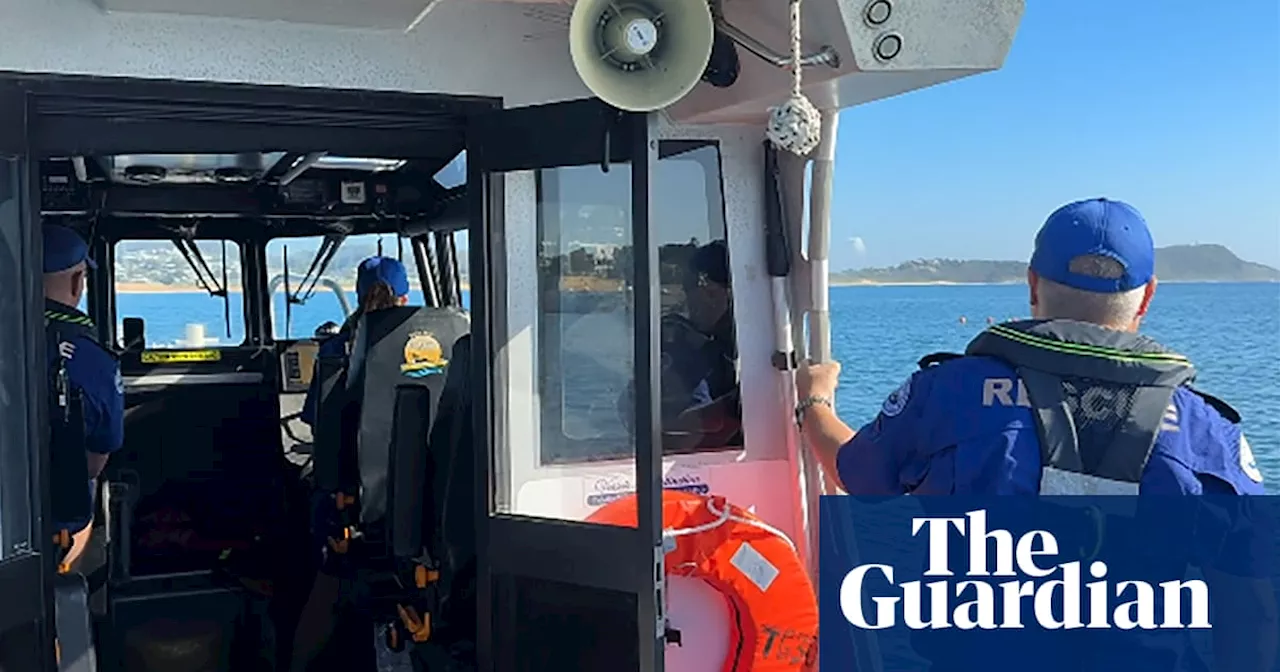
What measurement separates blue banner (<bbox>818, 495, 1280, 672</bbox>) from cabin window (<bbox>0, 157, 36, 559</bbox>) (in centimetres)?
187

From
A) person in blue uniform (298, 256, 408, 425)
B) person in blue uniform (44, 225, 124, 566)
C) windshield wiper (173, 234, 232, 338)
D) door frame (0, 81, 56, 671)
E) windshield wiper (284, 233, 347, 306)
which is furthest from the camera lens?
windshield wiper (284, 233, 347, 306)

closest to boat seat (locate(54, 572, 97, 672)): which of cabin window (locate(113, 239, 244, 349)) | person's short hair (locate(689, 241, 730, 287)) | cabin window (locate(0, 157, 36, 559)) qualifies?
cabin window (locate(0, 157, 36, 559))

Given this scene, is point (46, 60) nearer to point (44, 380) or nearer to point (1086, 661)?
point (44, 380)

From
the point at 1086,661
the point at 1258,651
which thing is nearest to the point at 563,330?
the point at 1086,661

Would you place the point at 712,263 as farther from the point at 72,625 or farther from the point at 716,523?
the point at 72,625

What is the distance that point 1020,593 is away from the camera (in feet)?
8.45

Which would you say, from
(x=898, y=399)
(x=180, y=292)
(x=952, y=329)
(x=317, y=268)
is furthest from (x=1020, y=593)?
(x=952, y=329)

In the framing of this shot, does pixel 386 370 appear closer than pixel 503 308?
No

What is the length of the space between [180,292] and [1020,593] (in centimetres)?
455

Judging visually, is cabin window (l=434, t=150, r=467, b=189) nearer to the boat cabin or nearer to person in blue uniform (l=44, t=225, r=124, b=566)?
the boat cabin

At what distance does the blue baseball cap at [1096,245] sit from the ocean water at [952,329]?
263 mm

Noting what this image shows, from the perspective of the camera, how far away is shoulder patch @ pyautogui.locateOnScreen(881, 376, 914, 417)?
2363 mm

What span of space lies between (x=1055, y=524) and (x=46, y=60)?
7.44 ft

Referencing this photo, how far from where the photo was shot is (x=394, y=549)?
3.64m
